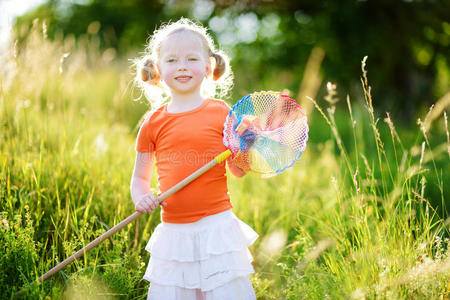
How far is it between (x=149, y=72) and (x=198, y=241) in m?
1.12

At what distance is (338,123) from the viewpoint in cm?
783

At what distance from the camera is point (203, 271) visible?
229 centimetres

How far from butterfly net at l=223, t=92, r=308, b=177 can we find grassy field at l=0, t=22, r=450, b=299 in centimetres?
30

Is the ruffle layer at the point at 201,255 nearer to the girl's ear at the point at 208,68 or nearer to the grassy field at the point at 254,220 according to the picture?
the grassy field at the point at 254,220

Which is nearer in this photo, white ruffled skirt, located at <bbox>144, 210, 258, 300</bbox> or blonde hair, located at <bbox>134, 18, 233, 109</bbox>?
white ruffled skirt, located at <bbox>144, 210, 258, 300</bbox>

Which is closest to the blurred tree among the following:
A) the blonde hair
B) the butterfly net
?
the blonde hair

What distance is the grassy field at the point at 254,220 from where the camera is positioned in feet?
7.35

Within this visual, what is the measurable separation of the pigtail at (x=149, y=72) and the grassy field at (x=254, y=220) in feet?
1.90

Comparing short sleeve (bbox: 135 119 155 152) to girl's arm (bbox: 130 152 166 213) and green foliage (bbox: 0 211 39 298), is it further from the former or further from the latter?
green foliage (bbox: 0 211 39 298)

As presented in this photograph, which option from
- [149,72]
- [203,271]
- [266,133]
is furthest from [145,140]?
[203,271]

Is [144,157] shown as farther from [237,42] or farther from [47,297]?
[237,42]

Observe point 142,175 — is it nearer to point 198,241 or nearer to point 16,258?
point 198,241

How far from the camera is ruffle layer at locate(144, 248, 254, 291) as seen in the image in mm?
2275

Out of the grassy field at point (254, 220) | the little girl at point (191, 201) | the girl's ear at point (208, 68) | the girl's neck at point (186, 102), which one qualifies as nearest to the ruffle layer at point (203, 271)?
the little girl at point (191, 201)
